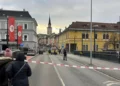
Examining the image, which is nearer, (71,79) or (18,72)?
(18,72)

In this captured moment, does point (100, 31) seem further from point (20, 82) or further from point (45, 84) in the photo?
point (20, 82)

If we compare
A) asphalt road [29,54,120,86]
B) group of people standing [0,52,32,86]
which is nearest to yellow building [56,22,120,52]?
asphalt road [29,54,120,86]

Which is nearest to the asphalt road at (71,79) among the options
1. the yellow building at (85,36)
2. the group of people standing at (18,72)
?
the group of people standing at (18,72)

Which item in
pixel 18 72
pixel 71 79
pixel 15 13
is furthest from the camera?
pixel 15 13

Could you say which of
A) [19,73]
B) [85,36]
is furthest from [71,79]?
[85,36]

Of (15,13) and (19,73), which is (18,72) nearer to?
(19,73)

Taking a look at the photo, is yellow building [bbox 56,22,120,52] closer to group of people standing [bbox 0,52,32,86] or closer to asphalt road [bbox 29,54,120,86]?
asphalt road [bbox 29,54,120,86]

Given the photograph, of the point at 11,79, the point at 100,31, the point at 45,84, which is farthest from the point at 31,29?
the point at 11,79

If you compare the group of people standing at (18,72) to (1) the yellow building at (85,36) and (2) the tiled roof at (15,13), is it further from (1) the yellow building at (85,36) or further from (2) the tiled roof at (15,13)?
(2) the tiled roof at (15,13)

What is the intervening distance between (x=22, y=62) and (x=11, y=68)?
1.13ft

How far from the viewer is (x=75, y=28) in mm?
118375

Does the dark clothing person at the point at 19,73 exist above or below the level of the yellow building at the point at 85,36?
below

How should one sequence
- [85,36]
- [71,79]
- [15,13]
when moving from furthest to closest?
[15,13]
[85,36]
[71,79]

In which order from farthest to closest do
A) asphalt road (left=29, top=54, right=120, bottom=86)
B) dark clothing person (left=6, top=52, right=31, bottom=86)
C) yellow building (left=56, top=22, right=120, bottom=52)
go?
yellow building (left=56, top=22, right=120, bottom=52) → asphalt road (left=29, top=54, right=120, bottom=86) → dark clothing person (left=6, top=52, right=31, bottom=86)
